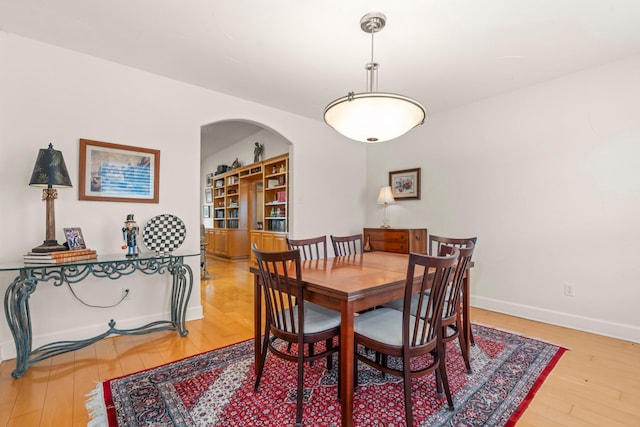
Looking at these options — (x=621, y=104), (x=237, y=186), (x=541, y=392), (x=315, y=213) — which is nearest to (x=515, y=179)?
(x=621, y=104)

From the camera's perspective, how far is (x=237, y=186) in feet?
23.1

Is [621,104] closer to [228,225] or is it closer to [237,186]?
[237,186]

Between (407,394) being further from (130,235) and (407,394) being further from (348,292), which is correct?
(130,235)

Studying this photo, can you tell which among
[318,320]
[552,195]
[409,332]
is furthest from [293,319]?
[552,195]

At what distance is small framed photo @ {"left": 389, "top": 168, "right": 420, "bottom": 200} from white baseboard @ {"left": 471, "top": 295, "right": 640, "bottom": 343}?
5.20 ft

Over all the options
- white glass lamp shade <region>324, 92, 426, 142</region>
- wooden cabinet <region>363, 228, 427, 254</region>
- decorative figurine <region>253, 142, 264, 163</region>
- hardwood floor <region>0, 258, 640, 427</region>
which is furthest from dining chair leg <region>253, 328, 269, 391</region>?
decorative figurine <region>253, 142, 264, 163</region>

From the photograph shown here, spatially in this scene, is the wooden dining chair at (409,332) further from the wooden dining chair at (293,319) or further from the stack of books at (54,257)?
the stack of books at (54,257)

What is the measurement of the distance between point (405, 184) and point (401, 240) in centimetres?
89

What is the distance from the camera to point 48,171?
2.18 metres

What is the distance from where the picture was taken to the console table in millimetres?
2041

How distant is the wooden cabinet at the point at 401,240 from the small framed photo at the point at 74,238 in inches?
133

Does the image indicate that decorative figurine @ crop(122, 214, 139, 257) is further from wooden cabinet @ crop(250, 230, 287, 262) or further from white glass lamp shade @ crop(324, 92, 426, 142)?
wooden cabinet @ crop(250, 230, 287, 262)

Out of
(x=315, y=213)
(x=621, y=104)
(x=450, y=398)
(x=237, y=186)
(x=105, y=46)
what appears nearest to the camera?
(x=450, y=398)

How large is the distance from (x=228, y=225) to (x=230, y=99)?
4.45 m
